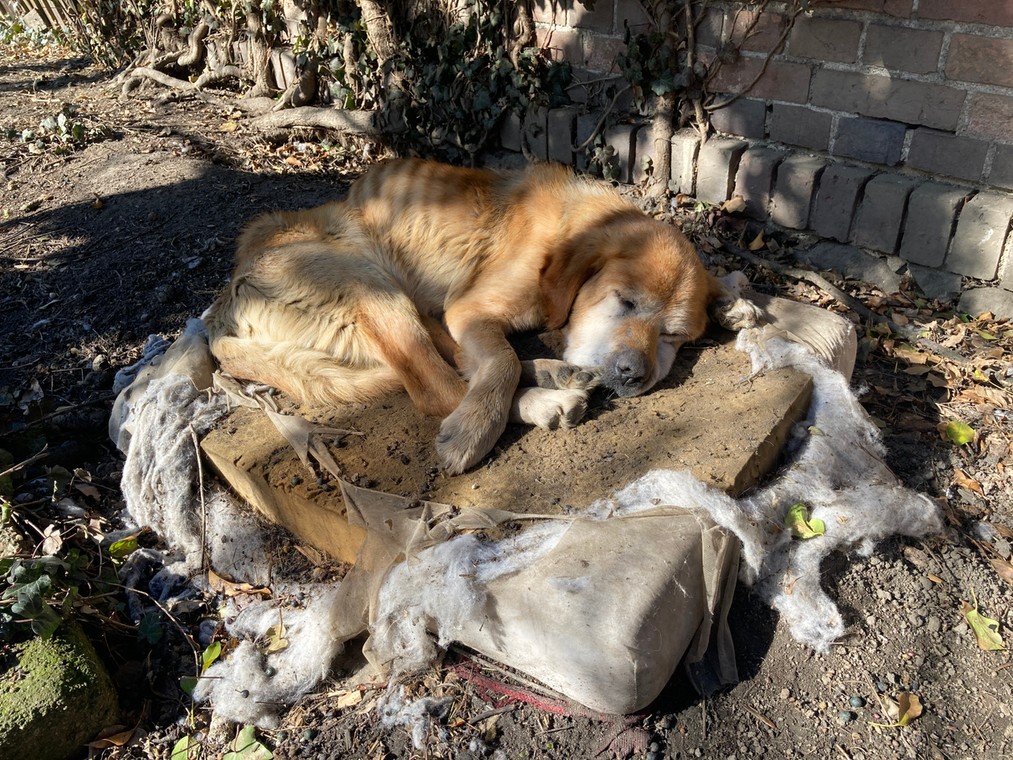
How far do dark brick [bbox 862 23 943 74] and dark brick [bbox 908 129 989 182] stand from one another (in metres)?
0.36

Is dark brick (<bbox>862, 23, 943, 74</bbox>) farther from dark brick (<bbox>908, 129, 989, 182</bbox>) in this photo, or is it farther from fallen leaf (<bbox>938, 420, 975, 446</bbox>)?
fallen leaf (<bbox>938, 420, 975, 446</bbox>)

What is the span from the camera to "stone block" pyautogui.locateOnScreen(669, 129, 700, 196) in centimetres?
515

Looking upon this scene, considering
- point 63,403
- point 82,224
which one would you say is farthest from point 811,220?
point 82,224

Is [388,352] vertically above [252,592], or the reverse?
[388,352]

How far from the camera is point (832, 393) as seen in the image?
10.9 ft

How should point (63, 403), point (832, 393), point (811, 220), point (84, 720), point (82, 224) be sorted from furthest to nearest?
point (82, 224) < point (811, 220) < point (63, 403) < point (832, 393) < point (84, 720)

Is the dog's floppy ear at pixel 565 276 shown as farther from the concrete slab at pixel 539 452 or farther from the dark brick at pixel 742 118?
the dark brick at pixel 742 118

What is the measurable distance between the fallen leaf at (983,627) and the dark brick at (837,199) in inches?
99.9

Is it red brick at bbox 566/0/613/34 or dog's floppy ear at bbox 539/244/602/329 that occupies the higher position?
red brick at bbox 566/0/613/34

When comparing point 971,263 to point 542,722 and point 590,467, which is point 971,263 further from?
point 542,722

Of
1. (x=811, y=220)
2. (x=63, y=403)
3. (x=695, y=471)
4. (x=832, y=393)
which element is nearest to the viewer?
(x=695, y=471)

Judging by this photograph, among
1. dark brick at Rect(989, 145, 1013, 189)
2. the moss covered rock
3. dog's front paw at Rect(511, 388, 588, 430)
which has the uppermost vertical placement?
dark brick at Rect(989, 145, 1013, 189)

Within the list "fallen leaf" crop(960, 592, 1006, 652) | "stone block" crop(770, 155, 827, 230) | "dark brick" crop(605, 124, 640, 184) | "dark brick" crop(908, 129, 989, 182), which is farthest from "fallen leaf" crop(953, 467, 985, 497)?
"dark brick" crop(605, 124, 640, 184)

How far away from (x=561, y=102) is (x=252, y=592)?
422 centimetres
